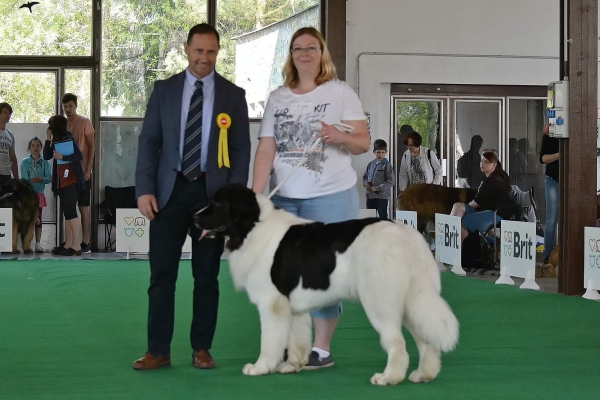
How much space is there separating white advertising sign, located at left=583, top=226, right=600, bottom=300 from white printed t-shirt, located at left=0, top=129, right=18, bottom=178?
9.12 m

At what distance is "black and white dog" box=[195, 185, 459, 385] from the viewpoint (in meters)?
3.87

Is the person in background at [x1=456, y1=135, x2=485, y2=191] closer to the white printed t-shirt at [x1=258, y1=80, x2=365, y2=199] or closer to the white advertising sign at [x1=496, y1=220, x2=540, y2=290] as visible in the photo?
the white advertising sign at [x1=496, y1=220, x2=540, y2=290]

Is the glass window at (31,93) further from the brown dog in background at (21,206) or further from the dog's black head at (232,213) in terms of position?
the dog's black head at (232,213)

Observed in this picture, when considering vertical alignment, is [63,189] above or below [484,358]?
above

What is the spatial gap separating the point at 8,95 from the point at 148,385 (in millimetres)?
12447

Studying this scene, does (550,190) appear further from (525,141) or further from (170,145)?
(170,145)

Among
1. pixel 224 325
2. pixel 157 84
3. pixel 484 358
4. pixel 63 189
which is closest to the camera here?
pixel 157 84

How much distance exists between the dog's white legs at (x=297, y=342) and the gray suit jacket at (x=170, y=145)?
2.54 ft

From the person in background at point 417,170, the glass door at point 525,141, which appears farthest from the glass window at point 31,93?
the glass door at point 525,141

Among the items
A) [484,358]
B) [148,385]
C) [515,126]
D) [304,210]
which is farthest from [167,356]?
[515,126]

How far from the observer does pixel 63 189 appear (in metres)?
12.9

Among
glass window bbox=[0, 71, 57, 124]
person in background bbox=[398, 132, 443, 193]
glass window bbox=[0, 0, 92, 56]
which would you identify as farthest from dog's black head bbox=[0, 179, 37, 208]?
person in background bbox=[398, 132, 443, 193]

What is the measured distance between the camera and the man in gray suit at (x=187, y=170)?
4.38 metres

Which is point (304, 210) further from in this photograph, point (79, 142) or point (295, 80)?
point (79, 142)
